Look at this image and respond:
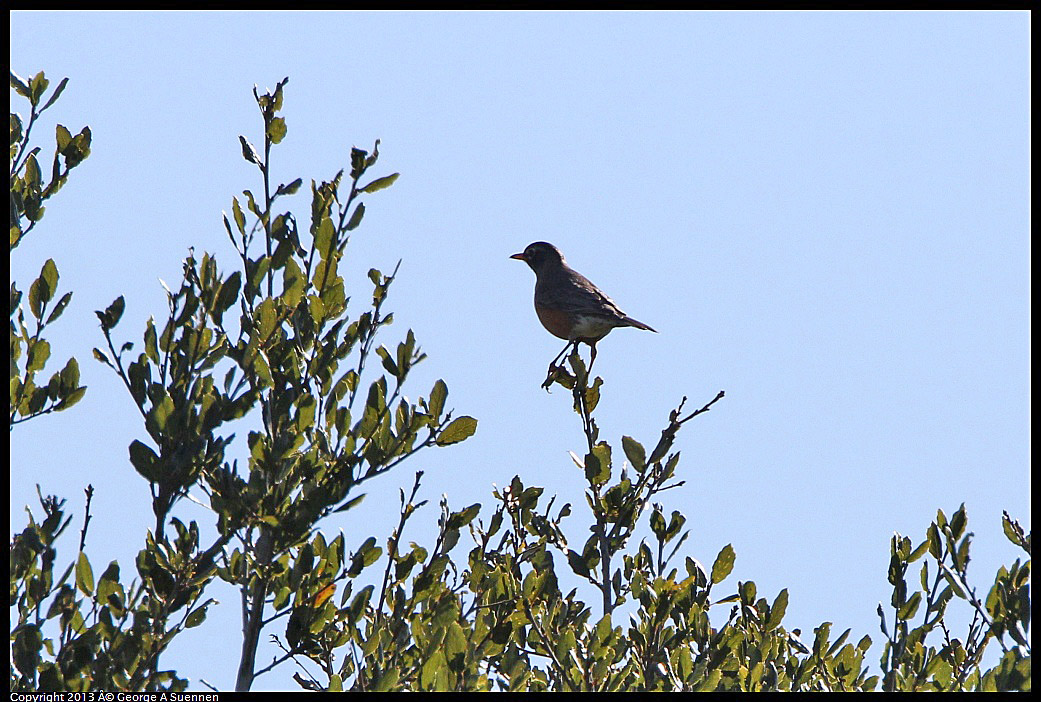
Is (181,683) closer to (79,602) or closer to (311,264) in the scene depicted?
(79,602)

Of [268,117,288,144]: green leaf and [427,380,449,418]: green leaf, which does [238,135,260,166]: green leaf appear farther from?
[427,380,449,418]: green leaf

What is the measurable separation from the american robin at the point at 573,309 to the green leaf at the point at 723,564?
2.47 m

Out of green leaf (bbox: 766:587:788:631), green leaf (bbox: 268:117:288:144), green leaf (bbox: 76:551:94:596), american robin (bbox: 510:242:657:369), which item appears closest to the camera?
green leaf (bbox: 76:551:94:596)

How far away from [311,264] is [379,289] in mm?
354

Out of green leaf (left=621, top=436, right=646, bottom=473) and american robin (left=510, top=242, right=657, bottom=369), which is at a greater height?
american robin (left=510, top=242, right=657, bottom=369)

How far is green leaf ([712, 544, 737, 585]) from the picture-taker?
6.41 meters

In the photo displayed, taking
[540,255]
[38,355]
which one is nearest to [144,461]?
[38,355]

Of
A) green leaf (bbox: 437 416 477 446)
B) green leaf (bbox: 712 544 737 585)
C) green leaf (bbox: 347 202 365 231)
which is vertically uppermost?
green leaf (bbox: 347 202 365 231)

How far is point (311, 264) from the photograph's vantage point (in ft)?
18.7

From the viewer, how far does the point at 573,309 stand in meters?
9.98

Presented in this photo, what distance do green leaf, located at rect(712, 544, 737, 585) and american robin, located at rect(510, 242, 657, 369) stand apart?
97.4 inches

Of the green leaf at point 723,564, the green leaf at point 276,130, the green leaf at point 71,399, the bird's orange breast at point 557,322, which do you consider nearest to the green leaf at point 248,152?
the green leaf at point 276,130

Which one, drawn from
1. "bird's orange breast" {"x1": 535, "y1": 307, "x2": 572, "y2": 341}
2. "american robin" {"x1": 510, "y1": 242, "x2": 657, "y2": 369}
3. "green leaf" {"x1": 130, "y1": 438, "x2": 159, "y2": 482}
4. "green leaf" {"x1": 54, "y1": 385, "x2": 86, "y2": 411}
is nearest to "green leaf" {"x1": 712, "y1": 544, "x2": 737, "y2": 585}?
"american robin" {"x1": 510, "y1": 242, "x2": 657, "y2": 369}

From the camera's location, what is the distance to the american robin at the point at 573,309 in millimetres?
9656
